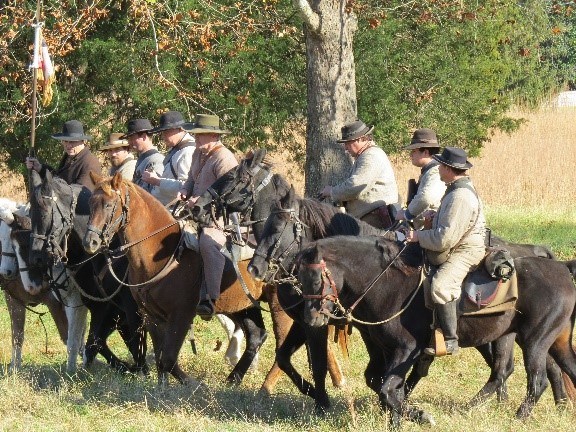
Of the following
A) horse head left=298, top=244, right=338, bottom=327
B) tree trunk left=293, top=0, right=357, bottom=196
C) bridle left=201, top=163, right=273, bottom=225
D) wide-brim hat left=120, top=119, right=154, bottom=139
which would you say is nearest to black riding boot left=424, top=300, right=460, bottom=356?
horse head left=298, top=244, right=338, bottom=327

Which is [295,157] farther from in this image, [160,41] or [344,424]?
[344,424]

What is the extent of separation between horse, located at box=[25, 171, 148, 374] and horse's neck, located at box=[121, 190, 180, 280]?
0.68 meters

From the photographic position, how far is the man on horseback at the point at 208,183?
34.9 ft

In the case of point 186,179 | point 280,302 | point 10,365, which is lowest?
point 10,365

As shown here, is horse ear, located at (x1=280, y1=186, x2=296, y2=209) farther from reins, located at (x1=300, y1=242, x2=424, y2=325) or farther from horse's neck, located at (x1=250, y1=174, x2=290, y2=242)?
reins, located at (x1=300, y1=242, x2=424, y2=325)

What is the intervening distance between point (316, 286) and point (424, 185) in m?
2.51

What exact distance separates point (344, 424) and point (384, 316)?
922mm

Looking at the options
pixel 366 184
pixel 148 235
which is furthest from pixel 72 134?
pixel 366 184

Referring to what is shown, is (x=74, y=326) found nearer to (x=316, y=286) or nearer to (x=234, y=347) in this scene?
(x=234, y=347)

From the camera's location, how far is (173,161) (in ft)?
39.4

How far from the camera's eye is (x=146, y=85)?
19.0 metres

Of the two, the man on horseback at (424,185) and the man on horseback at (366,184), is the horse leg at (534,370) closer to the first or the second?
the man on horseback at (424,185)

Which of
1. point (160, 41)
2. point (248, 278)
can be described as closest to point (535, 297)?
point (248, 278)

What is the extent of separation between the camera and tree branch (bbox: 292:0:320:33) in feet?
46.9
